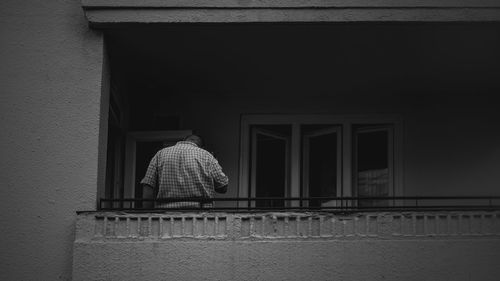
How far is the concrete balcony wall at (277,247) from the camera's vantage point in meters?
13.1

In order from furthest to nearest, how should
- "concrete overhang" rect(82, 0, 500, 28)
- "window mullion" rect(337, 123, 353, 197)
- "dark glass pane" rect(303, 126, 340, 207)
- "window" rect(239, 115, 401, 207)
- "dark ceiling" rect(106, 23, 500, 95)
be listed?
1. "dark glass pane" rect(303, 126, 340, 207)
2. "window" rect(239, 115, 401, 207)
3. "window mullion" rect(337, 123, 353, 197)
4. "dark ceiling" rect(106, 23, 500, 95)
5. "concrete overhang" rect(82, 0, 500, 28)

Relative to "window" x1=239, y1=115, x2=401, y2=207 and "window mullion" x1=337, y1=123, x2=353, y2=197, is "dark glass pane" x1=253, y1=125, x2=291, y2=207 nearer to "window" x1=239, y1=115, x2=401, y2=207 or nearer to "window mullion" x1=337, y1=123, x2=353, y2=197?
"window" x1=239, y1=115, x2=401, y2=207

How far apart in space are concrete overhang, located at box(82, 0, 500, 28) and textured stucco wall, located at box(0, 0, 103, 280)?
423 millimetres

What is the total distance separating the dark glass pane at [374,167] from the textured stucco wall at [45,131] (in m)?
4.20

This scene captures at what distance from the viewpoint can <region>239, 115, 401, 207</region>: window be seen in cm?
1603

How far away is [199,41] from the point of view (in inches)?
565

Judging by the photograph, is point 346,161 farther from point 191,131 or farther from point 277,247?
point 277,247

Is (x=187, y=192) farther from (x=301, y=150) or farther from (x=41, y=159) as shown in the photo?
(x=301, y=150)

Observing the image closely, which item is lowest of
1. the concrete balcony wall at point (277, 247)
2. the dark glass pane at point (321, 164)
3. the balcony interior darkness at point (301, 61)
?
the concrete balcony wall at point (277, 247)

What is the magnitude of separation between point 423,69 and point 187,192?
3676 millimetres

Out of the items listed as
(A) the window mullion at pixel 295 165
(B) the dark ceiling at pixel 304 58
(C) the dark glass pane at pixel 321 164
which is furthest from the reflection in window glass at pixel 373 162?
(A) the window mullion at pixel 295 165

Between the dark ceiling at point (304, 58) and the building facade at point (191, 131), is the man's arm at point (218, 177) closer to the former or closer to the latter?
the building facade at point (191, 131)

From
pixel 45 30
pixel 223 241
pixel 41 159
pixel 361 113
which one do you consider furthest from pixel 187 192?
pixel 361 113

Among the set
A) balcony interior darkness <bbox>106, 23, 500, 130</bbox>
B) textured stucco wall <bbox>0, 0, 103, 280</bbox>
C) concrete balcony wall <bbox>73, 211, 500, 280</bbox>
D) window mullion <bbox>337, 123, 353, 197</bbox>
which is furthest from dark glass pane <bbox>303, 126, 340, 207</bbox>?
textured stucco wall <bbox>0, 0, 103, 280</bbox>
